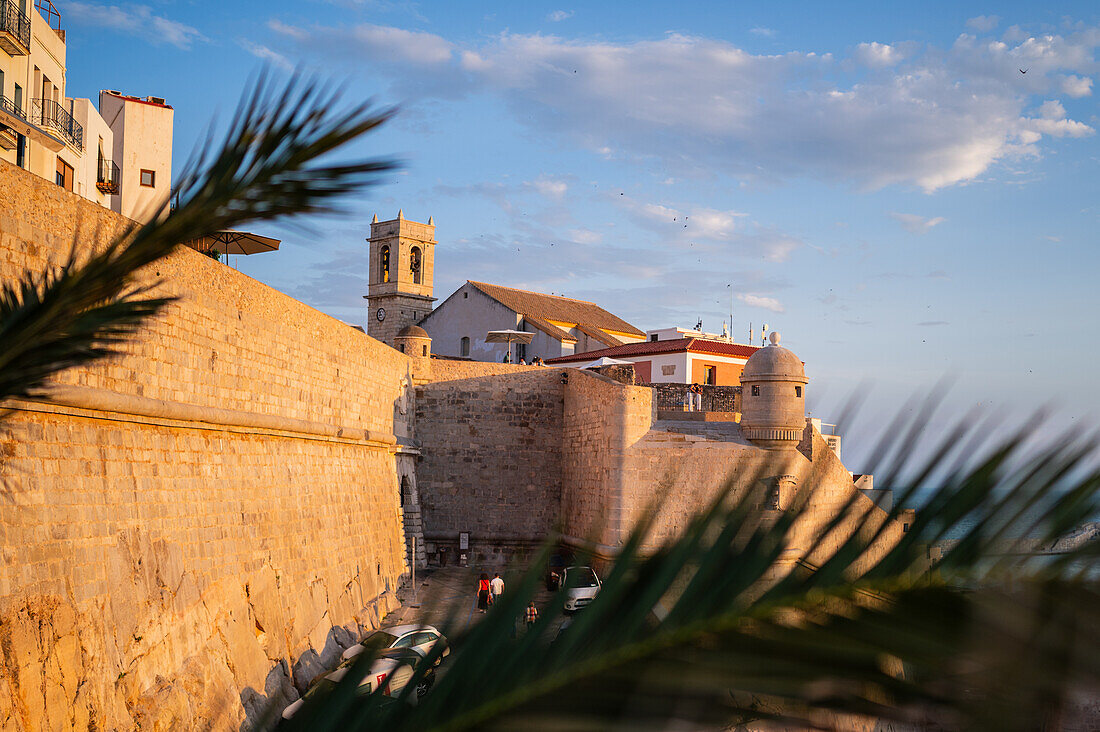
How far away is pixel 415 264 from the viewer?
42.2 meters

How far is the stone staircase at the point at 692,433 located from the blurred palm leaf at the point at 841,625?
17.6 m

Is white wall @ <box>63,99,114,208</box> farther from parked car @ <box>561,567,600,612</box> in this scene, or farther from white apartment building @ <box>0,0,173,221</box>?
parked car @ <box>561,567,600,612</box>

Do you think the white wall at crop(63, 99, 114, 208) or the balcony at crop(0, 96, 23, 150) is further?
the white wall at crop(63, 99, 114, 208)

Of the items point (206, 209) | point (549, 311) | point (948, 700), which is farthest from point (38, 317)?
point (549, 311)

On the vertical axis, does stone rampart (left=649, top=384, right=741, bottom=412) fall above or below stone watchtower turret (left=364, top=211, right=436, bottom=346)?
below

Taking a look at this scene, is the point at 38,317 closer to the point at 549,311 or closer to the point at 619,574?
the point at 619,574

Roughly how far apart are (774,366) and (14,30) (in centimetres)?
1616

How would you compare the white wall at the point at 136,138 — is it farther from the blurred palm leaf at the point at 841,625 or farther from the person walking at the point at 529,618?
the blurred palm leaf at the point at 841,625

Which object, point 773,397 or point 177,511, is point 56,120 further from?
point 773,397

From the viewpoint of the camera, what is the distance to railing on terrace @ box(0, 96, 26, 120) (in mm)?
17281

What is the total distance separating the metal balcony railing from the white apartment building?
0.02 m

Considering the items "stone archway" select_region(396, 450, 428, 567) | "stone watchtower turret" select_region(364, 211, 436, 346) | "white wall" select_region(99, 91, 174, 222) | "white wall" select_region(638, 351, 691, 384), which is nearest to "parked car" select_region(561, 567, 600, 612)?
"stone archway" select_region(396, 450, 428, 567)

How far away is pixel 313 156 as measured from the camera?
1742 mm

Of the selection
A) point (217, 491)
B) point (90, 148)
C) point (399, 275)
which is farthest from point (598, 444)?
point (399, 275)
